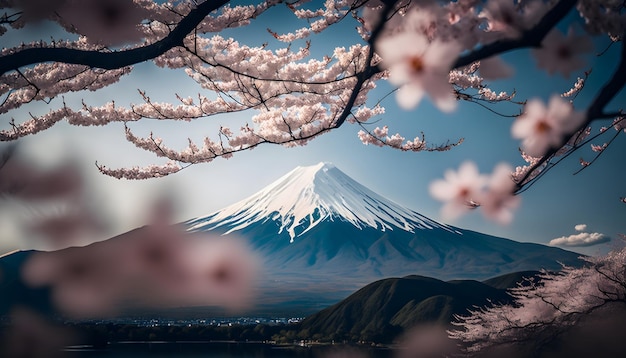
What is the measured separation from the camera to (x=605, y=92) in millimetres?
1441

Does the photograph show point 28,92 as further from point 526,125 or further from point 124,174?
point 526,125

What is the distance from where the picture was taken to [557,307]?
35.2 feet

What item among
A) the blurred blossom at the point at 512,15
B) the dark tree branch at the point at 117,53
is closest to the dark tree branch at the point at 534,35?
the blurred blossom at the point at 512,15

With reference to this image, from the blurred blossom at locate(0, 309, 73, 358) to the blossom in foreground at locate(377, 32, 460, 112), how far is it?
748 millimetres

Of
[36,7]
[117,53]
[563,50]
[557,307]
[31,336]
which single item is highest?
[117,53]

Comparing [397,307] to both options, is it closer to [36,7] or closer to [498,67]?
[498,67]

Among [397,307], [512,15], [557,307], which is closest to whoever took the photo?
[512,15]

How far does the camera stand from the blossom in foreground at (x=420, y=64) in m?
0.87

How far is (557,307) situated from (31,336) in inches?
478

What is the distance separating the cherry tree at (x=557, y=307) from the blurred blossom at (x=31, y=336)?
11.5 metres

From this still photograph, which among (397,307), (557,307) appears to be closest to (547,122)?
(557,307)

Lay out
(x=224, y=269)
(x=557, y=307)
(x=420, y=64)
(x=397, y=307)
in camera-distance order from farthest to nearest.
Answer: (x=397, y=307)
(x=557, y=307)
(x=420, y=64)
(x=224, y=269)

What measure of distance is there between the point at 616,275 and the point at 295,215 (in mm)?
106161

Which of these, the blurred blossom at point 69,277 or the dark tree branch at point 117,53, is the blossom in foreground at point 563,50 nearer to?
the blurred blossom at point 69,277
